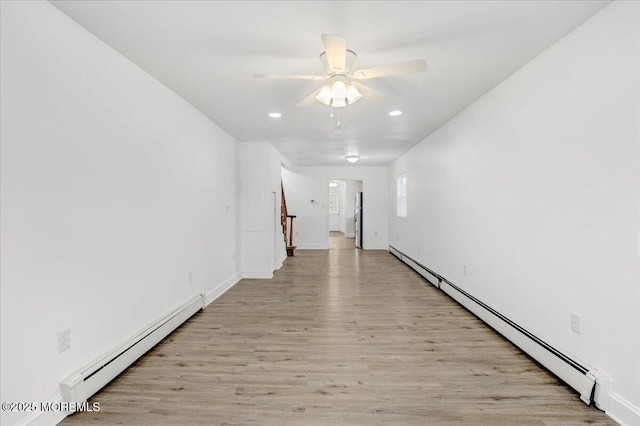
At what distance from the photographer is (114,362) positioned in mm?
2215

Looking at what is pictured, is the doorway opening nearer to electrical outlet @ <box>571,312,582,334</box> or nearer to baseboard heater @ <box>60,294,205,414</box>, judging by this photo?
baseboard heater @ <box>60,294,205,414</box>

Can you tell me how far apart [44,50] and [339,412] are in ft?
9.24

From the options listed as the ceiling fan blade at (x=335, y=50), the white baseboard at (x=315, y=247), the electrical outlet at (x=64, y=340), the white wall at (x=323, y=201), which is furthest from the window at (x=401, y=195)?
the electrical outlet at (x=64, y=340)

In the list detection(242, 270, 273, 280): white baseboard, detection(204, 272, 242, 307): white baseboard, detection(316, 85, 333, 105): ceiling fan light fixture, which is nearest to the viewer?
detection(316, 85, 333, 105): ceiling fan light fixture

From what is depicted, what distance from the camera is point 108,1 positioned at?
5.86 ft

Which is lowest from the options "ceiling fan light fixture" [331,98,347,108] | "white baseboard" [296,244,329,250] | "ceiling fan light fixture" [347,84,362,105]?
"white baseboard" [296,244,329,250]

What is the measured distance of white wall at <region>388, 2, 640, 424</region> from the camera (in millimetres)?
1753

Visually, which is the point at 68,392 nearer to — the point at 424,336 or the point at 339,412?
the point at 339,412

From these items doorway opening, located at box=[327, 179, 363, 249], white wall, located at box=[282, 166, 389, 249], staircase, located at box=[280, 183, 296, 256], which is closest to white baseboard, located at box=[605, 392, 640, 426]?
staircase, located at box=[280, 183, 296, 256]

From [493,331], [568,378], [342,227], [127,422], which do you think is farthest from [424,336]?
[342,227]

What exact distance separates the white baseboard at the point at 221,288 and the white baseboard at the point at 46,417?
207cm

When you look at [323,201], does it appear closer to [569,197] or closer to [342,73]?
[342,73]

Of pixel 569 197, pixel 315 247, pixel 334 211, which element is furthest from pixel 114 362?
pixel 334 211

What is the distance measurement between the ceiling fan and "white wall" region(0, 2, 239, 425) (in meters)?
1.19
